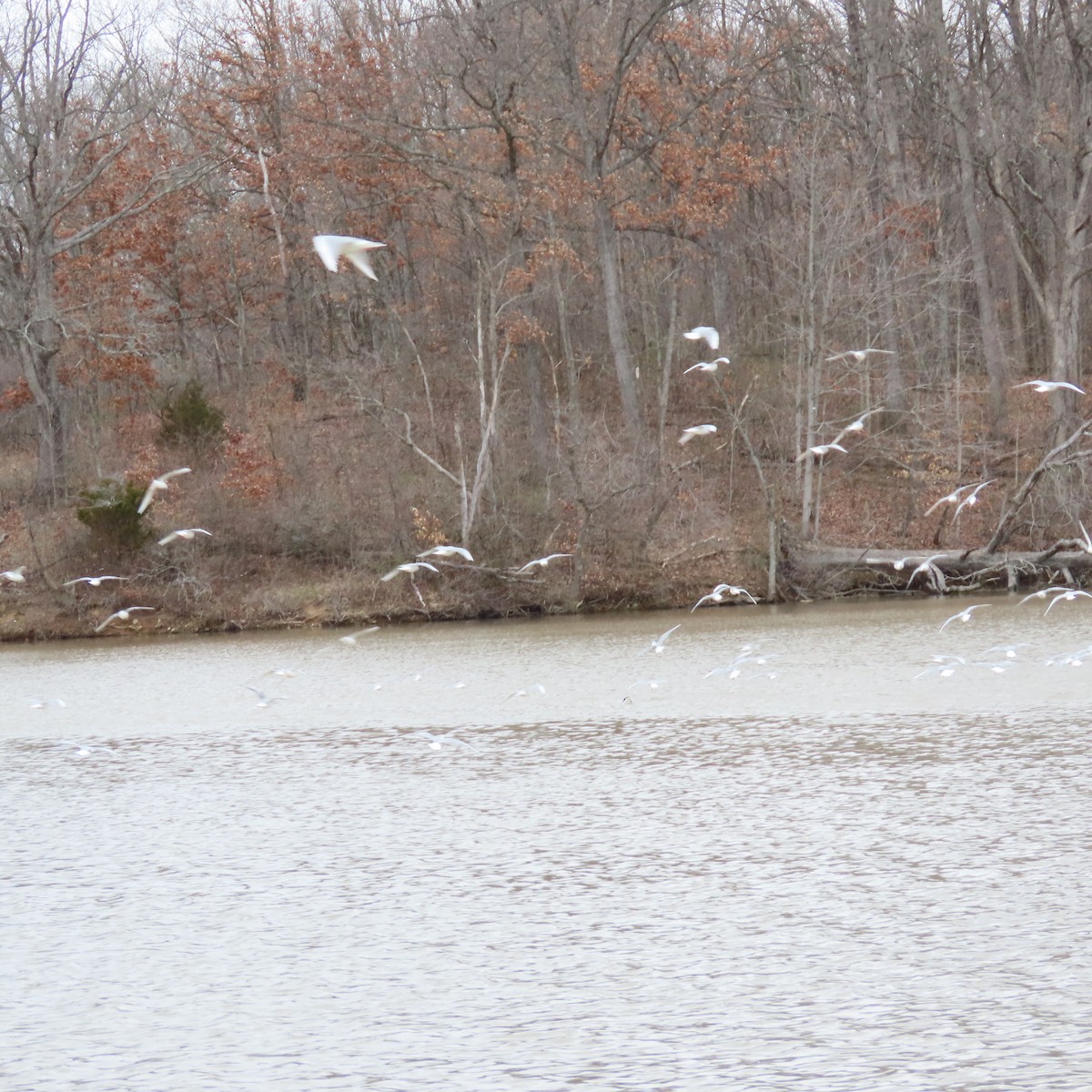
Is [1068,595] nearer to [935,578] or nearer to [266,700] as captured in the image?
[935,578]

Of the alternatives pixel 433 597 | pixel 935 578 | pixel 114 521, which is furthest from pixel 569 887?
pixel 114 521

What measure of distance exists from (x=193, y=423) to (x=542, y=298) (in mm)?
9901

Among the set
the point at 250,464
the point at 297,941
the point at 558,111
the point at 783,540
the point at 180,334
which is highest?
the point at 558,111

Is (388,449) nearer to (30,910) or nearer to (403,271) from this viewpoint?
(403,271)

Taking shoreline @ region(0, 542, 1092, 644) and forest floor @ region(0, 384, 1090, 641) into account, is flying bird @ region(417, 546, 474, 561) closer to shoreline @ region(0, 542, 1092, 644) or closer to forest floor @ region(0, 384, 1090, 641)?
shoreline @ region(0, 542, 1092, 644)

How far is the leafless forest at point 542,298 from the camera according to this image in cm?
3128

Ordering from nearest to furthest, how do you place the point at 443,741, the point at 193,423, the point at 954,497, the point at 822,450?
the point at 443,741 → the point at 822,450 → the point at 954,497 → the point at 193,423

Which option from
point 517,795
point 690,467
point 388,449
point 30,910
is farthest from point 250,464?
point 30,910

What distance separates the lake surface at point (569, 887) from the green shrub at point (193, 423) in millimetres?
16601

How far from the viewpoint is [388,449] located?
114ft

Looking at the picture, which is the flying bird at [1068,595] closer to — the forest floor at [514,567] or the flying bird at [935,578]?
the flying bird at [935,578]

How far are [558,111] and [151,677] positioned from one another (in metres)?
16.9

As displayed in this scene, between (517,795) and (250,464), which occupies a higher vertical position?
(250,464)

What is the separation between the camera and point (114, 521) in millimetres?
31078
